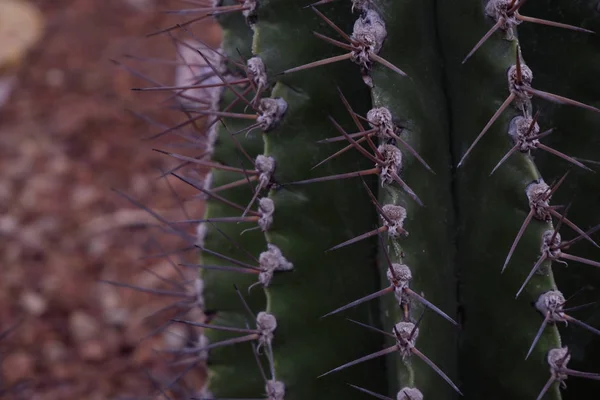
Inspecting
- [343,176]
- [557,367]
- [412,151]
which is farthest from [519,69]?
[557,367]

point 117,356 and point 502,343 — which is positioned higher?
point 502,343

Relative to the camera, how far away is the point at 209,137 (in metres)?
1.39

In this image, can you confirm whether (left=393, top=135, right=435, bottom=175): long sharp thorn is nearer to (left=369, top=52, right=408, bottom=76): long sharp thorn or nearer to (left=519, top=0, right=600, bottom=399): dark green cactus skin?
(left=369, top=52, right=408, bottom=76): long sharp thorn

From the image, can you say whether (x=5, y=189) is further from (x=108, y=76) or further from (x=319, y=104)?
(x=319, y=104)

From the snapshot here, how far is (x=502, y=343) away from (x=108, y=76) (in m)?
3.38

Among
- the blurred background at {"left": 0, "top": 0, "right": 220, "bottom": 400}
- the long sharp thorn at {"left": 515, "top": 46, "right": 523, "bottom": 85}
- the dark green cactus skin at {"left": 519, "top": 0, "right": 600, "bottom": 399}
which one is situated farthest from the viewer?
the blurred background at {"left": 0, "top": 0, "right": 220, "bottom": 400}

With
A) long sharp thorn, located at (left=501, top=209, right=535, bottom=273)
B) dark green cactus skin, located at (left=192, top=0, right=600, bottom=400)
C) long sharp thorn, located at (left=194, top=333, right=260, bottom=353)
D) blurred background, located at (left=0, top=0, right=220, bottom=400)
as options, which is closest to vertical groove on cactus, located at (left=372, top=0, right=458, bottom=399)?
dark green cactus skin, located at (left=192, top=0, right=600, bottom=400)

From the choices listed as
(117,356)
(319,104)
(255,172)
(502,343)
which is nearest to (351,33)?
(319,104)

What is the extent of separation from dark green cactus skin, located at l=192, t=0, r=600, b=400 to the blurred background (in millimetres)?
1124

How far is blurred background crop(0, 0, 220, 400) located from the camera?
2.77 metres

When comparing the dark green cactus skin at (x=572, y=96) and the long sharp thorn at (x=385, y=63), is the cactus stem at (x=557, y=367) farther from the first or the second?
the long sharp thorn at (x=385, y=63)

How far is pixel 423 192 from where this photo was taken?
108 centimetres

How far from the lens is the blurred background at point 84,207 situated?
2766 mm

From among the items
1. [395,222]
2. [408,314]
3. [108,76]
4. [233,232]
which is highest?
[395,222]
